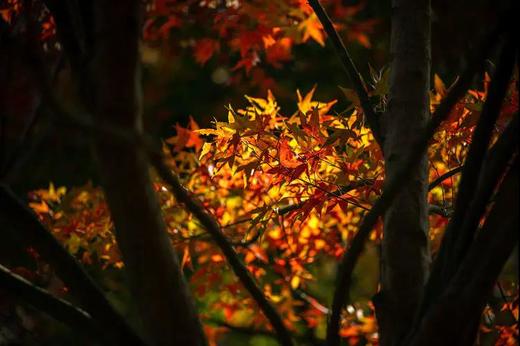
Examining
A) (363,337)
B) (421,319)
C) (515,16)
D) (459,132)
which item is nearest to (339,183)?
(459,132)

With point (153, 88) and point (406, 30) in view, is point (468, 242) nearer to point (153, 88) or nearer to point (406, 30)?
point (406, 30)

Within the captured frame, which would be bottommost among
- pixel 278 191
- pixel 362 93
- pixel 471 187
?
pixel 471 187

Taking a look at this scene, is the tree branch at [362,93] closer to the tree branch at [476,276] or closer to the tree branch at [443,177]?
the tree branch at [443,177]

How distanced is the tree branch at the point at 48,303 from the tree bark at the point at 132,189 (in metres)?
0.15

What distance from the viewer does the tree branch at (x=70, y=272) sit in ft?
4.72

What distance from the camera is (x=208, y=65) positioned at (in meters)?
7.48

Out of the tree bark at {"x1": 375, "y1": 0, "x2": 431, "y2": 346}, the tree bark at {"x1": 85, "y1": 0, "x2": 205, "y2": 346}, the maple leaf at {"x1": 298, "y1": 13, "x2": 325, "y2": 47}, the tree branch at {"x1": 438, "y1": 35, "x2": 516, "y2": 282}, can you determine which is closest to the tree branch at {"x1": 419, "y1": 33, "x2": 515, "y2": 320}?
the tree branch at {"x1": 438, "y1": 35, "x2": 516, "y2": 282}

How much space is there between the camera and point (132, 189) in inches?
51.5

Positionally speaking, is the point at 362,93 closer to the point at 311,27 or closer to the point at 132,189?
the point at 132,189

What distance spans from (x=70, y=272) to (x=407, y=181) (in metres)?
0.90

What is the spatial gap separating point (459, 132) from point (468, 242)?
0.78 meters

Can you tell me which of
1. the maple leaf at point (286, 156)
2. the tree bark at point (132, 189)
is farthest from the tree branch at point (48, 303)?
the maple leaf at point (286, 156)

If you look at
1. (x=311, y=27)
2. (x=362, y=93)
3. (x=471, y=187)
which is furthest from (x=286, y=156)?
(x=311, y=27)

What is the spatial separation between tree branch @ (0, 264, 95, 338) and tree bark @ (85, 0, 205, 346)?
0.49 ft
